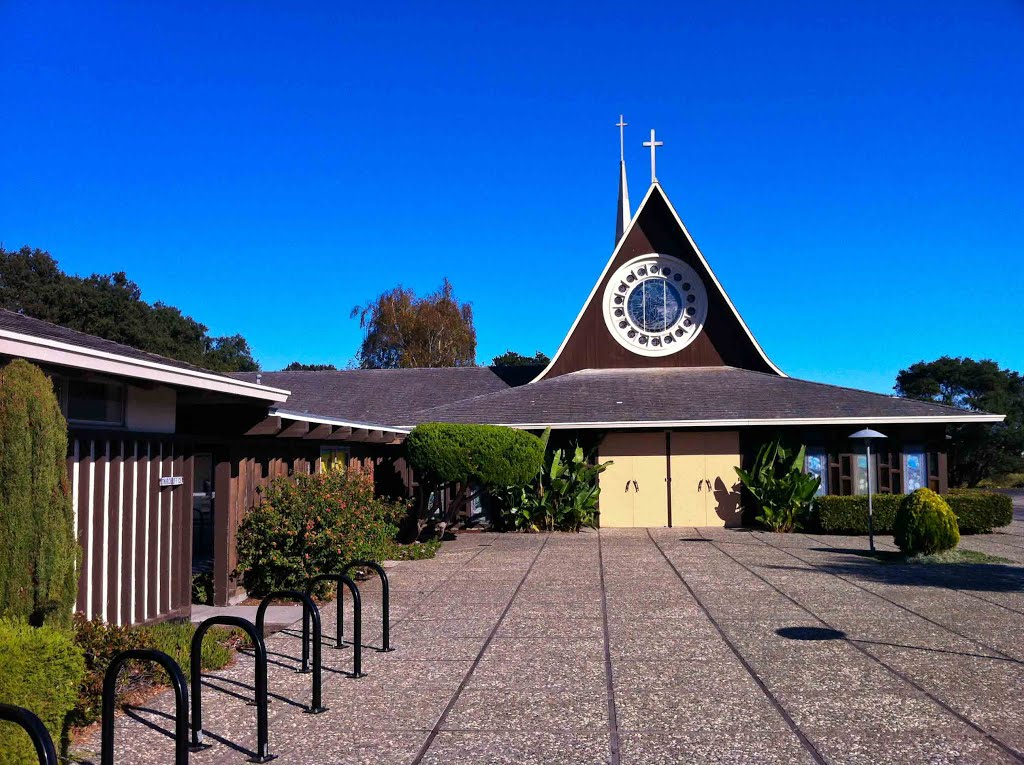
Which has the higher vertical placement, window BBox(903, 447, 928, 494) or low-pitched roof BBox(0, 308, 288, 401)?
low-pitched roof BBox(0, 308, 288, 401)

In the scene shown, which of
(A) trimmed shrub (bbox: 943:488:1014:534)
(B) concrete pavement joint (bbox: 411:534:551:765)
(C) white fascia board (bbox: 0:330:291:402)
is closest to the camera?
(B) concrete pavement joint (bbox: 411:534:551:765)

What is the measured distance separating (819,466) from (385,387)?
13.2m

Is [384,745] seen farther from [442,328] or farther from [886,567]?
[442,328]

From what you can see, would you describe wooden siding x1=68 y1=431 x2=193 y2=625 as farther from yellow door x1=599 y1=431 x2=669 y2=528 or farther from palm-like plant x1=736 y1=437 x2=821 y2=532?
palm-like plant x1=736 y1=437 x2=821 y2=532

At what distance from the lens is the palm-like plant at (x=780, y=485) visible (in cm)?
1870

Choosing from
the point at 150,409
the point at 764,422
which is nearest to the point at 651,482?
the point at 764,422

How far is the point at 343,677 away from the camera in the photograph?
689cm

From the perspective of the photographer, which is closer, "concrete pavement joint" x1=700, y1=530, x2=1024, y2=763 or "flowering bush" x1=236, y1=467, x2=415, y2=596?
"concrete pavement joint" x1=700, y1=530, x2=1024, y2=763

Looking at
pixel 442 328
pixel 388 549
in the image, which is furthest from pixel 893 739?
pixel 442 328

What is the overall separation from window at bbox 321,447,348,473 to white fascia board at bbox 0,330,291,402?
5266 mm

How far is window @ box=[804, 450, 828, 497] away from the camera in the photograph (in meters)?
19.5

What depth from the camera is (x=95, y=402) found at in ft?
25.1

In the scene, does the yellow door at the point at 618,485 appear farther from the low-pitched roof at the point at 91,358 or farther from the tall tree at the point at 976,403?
the tall tree at the point at 976,403

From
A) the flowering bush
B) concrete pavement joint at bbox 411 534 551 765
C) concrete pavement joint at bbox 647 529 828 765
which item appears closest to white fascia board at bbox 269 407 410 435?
the flowering bush
